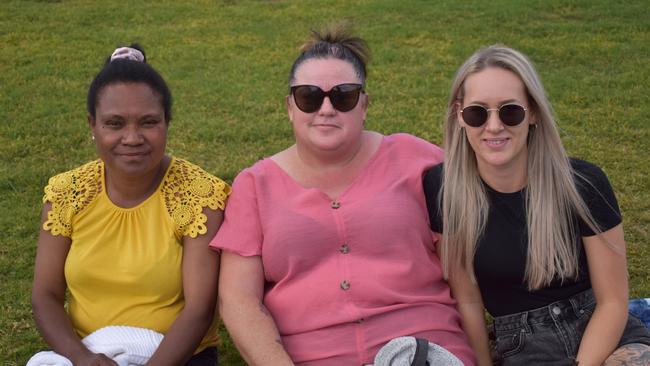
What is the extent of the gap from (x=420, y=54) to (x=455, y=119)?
768cm

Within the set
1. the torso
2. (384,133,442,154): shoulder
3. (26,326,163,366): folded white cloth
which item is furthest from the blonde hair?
(26,326,163,366): folded white cloth

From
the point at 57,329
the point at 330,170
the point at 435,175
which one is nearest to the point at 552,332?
the point at 435,175

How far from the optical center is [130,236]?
3.88 m

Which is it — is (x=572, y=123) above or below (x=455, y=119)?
below

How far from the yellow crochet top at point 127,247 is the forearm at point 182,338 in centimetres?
13

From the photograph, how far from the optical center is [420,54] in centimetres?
1137

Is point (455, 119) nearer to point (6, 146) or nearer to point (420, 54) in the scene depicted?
point (6, 146)

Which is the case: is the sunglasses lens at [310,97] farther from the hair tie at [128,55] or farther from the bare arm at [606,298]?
the bare arm at [606,298]

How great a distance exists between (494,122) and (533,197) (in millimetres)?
375

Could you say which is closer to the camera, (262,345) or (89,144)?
(262,345)

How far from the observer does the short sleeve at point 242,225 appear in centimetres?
378

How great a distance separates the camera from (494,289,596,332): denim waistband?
3.75 meters

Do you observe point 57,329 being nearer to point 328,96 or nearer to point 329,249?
point 329,249

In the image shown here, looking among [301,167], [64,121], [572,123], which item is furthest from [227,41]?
[301,167]
